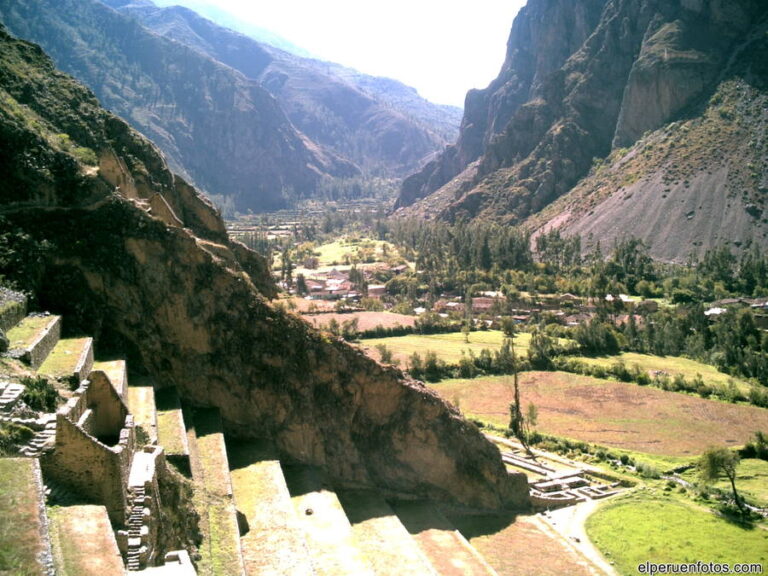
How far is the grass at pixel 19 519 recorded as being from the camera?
38.3ft

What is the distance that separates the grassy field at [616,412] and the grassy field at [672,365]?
6835 mm

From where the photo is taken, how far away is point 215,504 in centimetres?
2334

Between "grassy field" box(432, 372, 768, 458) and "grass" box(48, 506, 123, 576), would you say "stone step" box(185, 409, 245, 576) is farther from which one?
"grassy field" box(432, 372, 768, 458)

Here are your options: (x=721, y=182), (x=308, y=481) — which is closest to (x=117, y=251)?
(x=308, y=481)

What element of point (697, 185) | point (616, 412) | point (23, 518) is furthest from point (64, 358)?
point (697, 185)

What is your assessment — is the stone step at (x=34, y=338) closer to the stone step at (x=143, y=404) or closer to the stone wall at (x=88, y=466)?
the stone step at (x=143, y=404)

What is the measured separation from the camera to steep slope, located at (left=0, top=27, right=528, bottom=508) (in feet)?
97.9

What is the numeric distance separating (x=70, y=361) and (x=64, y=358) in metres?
0.54

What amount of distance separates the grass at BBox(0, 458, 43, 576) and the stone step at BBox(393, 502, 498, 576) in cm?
1892

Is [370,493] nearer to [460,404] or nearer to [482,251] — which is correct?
[460,404]

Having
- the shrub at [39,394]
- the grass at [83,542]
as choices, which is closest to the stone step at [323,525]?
the grass at [83,542]

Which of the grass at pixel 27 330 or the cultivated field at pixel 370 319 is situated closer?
the grass at pixel 27 330

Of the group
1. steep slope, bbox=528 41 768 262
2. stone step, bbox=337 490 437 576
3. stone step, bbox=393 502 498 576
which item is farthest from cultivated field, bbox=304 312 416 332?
steep slope, bbox=528 41 768 262

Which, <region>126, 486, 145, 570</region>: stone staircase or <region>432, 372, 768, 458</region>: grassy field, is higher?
<region>126, 486, 145, 570</region>: stone staircase
